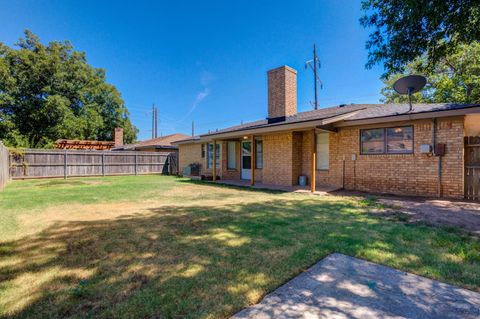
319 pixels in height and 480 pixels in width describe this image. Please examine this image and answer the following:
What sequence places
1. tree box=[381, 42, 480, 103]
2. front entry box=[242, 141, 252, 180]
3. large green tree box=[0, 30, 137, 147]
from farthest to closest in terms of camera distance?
large green tree box=[0, 30, 137, 147], tree box=[381, 42, 480, 103], front entry box=[242, 141, 252, 180]

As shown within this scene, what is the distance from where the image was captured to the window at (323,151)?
9773 millimetres

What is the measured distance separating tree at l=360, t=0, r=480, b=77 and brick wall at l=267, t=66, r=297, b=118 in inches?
205

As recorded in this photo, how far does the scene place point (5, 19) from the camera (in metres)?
14.8

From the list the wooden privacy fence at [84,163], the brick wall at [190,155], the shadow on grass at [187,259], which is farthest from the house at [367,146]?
the wooden privacy fence at [84,163]

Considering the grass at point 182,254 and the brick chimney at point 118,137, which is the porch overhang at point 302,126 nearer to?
the grass at point 182,254

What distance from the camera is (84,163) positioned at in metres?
15.8

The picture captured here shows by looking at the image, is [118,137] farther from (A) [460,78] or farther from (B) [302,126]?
(A) [460,78]

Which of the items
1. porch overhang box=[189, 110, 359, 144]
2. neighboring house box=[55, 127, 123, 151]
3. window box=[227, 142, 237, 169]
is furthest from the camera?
neighboring house box=[55, 127, 123, 151]

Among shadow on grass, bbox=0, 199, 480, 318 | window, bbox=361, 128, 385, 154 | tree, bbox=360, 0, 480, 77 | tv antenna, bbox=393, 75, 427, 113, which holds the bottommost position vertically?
shadow on grass, bbox=0, 199, 480, 318

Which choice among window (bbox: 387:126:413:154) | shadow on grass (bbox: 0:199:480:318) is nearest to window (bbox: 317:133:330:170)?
window (bbox: 387:126:413:154)

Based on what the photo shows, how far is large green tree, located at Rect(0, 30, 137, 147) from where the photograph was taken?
22250 millimetres

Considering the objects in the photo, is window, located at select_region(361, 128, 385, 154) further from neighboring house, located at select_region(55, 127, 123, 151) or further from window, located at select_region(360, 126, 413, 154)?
neighboring house, located at select_region(55, 127, 123, 151)

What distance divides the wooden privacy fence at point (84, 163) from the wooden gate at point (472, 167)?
17.4 meters

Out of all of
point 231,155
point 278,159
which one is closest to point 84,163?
point 231,155
